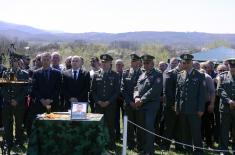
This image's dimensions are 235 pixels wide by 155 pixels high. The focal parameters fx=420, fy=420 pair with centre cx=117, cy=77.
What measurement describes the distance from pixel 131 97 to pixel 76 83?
127cm

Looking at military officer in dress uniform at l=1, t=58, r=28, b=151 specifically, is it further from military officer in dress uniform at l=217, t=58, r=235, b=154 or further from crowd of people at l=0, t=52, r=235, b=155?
military officer in dress uniform at l=217, t=58, r=235, b=154

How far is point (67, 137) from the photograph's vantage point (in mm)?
6957

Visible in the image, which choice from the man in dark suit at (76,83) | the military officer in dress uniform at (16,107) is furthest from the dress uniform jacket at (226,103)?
the military officer in dress uniform at (16,107)

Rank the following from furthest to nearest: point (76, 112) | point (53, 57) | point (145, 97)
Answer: point (53, 57)
point (145, 97)
point (76, 112)

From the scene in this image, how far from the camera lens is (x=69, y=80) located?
9383 millimetres

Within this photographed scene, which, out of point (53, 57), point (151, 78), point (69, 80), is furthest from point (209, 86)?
point (53, 57)

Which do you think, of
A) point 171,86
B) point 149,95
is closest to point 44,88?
point 149,95

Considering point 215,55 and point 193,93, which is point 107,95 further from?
point 215,55

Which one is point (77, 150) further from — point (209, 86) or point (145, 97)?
point (209, 86)

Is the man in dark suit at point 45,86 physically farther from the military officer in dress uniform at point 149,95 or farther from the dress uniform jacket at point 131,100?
the military officer in dress uniform at point 149,95

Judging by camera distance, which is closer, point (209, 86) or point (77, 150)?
point (77, 150)

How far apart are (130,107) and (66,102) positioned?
4.74 feet

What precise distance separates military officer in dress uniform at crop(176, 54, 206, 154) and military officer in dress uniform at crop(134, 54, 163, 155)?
0.52m

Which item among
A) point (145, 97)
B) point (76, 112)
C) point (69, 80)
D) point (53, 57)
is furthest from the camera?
point (53, 57)
